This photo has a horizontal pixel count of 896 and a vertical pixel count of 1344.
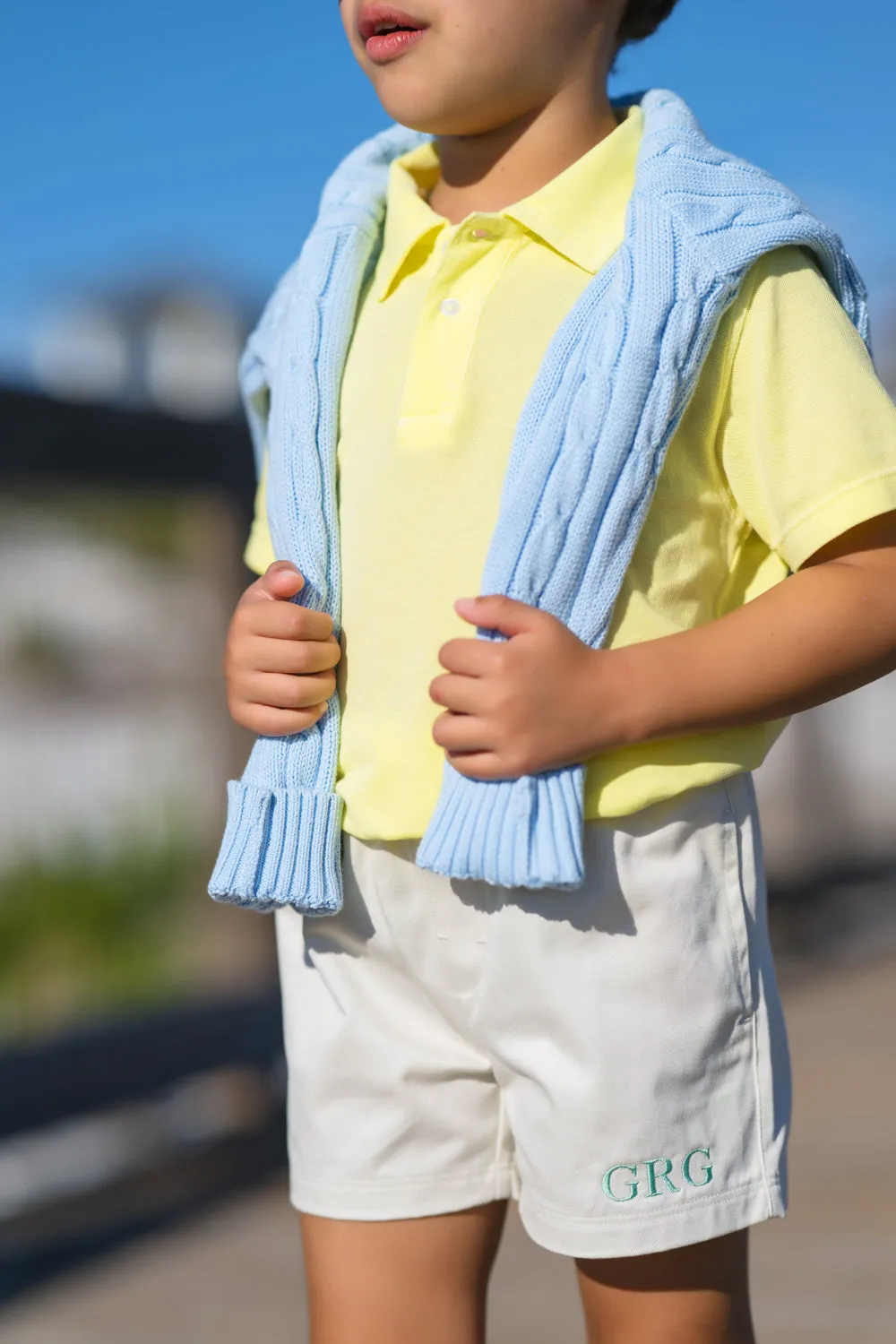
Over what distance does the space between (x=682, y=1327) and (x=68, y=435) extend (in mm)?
1945

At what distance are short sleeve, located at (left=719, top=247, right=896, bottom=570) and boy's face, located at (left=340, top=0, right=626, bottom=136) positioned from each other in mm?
260

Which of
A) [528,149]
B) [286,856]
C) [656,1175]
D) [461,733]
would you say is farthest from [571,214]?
[656,1175]

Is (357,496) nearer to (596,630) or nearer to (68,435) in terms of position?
(596,630)

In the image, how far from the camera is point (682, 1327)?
48.7 inches

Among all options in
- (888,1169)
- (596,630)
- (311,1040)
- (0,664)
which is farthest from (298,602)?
(888,1169)

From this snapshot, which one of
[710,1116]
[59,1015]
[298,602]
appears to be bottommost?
[59,1015]

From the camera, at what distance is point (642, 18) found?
144cm

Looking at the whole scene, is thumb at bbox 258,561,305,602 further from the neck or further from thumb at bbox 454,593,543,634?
the neck

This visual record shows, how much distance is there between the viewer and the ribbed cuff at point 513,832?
1143mm

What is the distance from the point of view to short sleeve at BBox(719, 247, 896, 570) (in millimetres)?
1172

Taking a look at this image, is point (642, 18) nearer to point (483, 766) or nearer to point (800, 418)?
point (800, 418)

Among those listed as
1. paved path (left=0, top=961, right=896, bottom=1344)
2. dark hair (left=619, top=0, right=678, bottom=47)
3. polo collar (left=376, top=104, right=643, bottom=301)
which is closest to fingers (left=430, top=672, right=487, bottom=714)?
polo collar (left=376, top=104, right=643, bottom=301)

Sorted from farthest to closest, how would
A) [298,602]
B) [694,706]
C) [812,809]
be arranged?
1. [812,809]
2. [298,602]
3. [694,706]

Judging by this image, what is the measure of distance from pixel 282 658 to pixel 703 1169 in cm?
53
